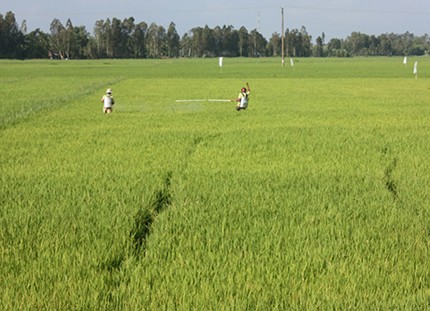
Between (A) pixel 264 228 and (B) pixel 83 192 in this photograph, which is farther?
(B) pixel 83 192

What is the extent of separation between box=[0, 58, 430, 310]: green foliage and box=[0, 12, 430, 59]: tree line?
101m

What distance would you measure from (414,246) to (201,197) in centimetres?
226

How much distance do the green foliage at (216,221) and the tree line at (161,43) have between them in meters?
101

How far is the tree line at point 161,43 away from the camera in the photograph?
107000 millimetres

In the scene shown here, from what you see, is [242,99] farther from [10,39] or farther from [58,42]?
[58,42]

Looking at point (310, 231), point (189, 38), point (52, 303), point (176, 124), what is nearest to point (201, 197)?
point (310, 231)

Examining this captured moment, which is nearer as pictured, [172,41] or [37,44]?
[37,44]

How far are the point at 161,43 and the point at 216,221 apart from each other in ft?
461

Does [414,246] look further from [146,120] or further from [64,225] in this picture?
[146,120]

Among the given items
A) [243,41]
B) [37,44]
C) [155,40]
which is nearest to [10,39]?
[37,44]

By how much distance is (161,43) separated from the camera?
141 meters

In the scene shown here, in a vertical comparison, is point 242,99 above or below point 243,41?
below

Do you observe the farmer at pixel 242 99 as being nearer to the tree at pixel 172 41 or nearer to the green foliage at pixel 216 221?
the green foliage at pixel 216 221

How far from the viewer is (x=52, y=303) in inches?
121
